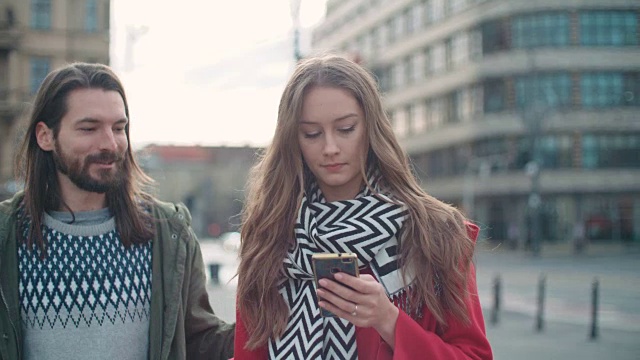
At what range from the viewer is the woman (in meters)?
2.85

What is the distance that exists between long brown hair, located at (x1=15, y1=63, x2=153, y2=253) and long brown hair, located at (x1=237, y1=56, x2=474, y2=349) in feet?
2.39

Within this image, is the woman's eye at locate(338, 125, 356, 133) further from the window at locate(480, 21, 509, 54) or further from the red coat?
the window at locate(480, 21, 509, 54)

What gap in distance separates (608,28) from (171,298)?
48071 millimetres

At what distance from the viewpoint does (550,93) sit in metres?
47.8

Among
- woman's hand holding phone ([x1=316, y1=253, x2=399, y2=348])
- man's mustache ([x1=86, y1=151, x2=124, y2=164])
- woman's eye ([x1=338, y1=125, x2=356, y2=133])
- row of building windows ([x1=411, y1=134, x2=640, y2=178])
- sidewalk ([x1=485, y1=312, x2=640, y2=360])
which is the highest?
row of building windows ([x1=411, y1=134, x2=640, y2=178])

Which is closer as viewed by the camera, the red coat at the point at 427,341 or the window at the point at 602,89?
the red coat at the point at 427,341

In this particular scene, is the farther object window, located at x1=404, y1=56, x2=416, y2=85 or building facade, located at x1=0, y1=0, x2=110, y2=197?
window, located at x1=404, y1=56, x2=416, y2=85

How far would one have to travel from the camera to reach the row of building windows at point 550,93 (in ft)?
153

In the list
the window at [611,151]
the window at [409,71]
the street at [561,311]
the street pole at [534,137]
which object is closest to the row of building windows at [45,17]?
the street at [561,311]

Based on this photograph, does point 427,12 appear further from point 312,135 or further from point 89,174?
point 312,135

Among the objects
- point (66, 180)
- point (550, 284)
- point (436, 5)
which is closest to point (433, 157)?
point (436, 5)

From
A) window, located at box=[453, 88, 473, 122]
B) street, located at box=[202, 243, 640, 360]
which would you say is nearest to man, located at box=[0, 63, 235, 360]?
street, located at box=[202, 243, 640, 360]

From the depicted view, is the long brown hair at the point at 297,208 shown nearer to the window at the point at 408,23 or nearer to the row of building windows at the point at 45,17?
the row of building windows at the point at 45,17

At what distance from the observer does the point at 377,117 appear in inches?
122
